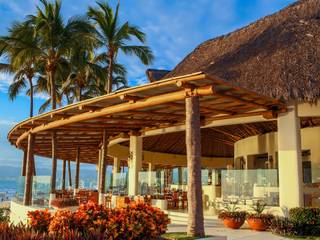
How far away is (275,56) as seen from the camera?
13.8 m

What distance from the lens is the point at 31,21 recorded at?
797 inches

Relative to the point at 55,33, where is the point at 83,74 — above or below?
below

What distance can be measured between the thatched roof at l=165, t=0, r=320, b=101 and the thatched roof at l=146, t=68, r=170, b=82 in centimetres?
122

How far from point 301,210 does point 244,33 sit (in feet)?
31.6

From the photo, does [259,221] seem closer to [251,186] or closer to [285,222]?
[285,222]

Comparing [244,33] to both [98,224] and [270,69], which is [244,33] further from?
[98,224]

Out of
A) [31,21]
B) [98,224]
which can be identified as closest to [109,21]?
[31,21]

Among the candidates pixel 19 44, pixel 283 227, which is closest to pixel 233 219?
pixel 283 227

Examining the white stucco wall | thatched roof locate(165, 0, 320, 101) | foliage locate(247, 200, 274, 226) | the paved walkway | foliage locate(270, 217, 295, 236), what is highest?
thatched roof locate(165, 0, 320, 101)

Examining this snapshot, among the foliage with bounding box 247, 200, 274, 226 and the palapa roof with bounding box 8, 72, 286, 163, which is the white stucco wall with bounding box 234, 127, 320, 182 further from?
the foliage with bounding box 247, 200, 274, 226

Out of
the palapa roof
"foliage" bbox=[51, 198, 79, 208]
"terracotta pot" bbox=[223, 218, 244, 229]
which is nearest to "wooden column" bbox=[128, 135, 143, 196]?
the palapa roof

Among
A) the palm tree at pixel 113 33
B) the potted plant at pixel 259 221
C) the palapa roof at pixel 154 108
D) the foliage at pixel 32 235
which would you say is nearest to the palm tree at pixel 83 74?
the palm tree at pixel 113 33

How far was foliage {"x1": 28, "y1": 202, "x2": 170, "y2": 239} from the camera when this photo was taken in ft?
24.5

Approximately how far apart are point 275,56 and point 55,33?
10.6 m
